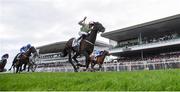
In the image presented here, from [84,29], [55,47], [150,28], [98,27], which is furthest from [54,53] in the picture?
[98,27]

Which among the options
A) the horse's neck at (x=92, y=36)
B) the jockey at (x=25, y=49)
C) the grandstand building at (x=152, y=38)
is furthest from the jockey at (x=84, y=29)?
A: the grandstand building at (x=152, y=38)

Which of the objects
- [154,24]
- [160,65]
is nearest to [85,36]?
[160,65]

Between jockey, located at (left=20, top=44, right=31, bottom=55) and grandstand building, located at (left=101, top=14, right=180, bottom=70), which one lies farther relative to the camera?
grandstand building, located at (left=101, top=14, right=180, bottom=70)

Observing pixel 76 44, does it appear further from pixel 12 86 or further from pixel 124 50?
pixel 124 50

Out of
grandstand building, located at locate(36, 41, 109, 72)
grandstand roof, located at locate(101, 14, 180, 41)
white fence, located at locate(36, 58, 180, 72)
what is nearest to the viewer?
white fence, located at locate(36, 58, 180, 72)

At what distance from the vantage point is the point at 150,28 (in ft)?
131

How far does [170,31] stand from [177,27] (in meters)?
2.46

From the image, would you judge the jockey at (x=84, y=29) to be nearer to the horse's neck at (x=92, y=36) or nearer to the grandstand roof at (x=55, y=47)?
the horse's neck at (x=92, y=36)

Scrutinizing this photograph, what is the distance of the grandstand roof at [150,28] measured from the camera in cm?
3629

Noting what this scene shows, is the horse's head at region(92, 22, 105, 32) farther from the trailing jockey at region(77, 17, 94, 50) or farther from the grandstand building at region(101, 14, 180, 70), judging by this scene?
the grandstand building at region(101, 14, 180, 70)

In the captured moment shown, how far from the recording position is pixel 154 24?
124 ft

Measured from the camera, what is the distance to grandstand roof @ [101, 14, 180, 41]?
36294 mm

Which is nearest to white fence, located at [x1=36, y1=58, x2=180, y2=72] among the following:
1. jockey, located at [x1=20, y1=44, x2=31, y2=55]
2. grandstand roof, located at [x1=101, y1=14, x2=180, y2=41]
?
jockey, located at [x1=20, y1=44, x2=31, y2=55]

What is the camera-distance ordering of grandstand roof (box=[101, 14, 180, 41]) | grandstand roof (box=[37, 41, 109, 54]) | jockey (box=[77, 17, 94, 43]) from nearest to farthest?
jockey (box=[77, 17, 94, 43]) → grandstand roof (box=[101, 14, 180, 41]) → grandstand roof (box=[37, 41, 109, 54])
